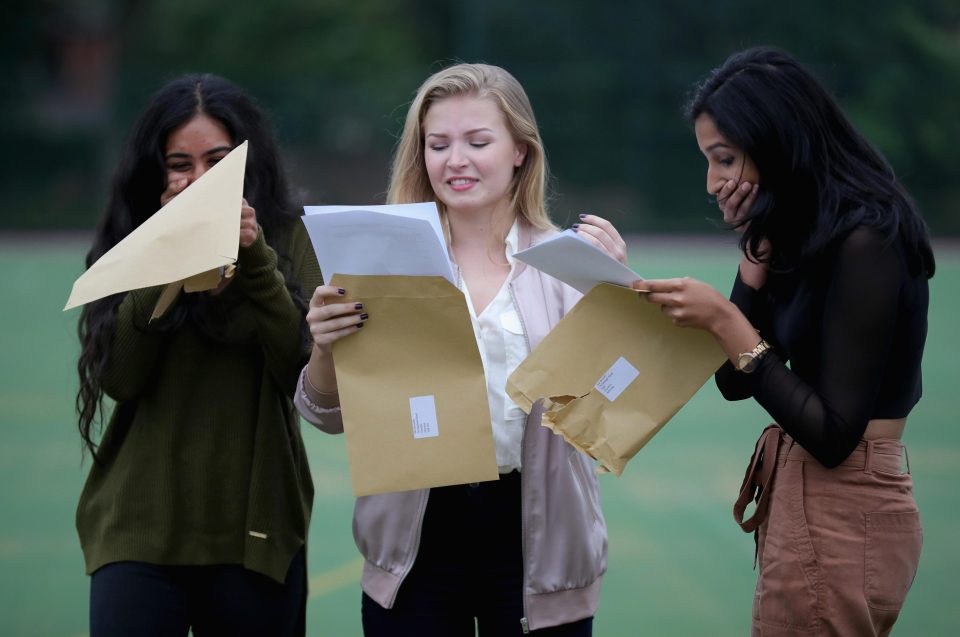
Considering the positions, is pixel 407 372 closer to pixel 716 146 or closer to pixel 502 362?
pixel 502 362

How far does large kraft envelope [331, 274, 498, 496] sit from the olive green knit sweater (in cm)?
36

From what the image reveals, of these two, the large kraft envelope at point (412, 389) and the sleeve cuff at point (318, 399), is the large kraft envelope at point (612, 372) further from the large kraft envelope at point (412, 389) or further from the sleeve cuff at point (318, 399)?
the sleeve cuff at point (318, 399)

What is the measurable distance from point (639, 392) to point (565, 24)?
17.9 meters

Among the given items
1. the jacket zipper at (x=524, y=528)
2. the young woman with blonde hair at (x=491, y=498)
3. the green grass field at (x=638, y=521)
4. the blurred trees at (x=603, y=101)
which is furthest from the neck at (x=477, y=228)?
the blurred trees at (x=603, y=101)

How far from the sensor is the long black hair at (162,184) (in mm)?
2949

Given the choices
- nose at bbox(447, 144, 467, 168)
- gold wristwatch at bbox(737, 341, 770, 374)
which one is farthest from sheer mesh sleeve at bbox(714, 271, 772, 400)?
nose at bbox(447, 144, 467, 168)

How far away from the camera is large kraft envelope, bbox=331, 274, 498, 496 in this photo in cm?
255

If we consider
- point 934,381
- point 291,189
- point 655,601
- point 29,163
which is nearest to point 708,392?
point 934,381

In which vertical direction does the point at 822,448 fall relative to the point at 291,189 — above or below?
below

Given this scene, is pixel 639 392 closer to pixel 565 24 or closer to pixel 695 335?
pixel 695 335

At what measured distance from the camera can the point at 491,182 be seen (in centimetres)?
288

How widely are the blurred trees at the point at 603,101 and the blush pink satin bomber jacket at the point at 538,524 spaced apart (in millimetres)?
14807

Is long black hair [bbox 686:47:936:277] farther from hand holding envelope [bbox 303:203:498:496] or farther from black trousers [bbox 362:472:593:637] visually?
black trousers [bbox 362:472:593:637]

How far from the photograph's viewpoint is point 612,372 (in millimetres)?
2549
